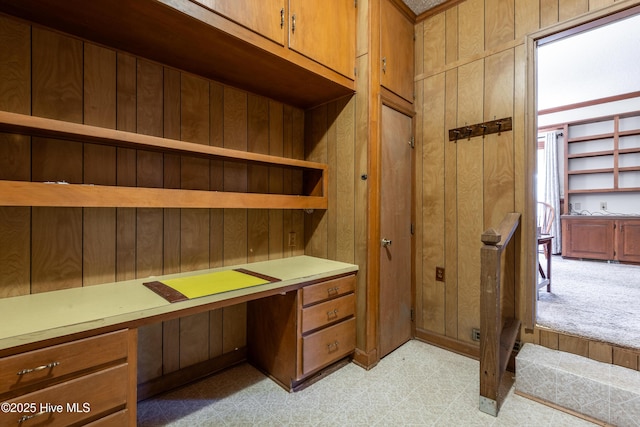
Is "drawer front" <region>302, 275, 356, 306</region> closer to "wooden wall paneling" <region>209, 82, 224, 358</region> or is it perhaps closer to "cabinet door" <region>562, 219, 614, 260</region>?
"wooden wall paneling" <region>209, 82, 224, 358</region>

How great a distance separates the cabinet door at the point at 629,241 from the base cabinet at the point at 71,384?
657 cm

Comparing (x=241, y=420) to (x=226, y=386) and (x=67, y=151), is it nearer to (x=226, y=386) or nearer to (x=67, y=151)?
(x=226, y=386)

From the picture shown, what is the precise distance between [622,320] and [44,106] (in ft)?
13.0

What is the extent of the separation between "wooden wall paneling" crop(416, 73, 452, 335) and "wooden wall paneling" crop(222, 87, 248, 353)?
153 centimetres

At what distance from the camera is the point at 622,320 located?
2.20 meters

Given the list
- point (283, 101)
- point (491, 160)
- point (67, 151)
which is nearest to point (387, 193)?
point (491, 160)

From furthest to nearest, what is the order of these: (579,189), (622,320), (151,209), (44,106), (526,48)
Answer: (579,189)
(622,320)
(526,48)
(151,209)
(44,106)

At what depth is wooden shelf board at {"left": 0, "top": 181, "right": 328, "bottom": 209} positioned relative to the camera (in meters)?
1.19

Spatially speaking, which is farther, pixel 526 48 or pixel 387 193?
pixel 387 193

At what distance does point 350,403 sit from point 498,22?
2.84m

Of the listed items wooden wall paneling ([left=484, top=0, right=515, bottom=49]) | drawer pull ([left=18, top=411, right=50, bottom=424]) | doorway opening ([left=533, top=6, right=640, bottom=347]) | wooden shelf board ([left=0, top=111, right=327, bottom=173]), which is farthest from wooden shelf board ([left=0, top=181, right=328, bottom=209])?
doorway opening ([left=533, top=6, right=640, bottom=347])

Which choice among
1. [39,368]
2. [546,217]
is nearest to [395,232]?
[39,368]

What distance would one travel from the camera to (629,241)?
15.1 ft

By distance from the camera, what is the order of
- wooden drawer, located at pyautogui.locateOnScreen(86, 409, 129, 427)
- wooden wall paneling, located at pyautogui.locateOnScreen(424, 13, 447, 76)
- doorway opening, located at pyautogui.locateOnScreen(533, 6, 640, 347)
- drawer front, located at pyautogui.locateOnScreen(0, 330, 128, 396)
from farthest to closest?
doorway opening, located at pyautogui.locateOnScreen(533, 6, 640, 347) → wooden wall paneling, located at pyautogui.locateOnScreen(424, 13, 447, 76) → wooden drawer, located at pyautogui.locateOnScreen(86, 409, 129, 427) → drawer front, located at pyautogui.locateOnScreen(0, 330, 128, 396)
